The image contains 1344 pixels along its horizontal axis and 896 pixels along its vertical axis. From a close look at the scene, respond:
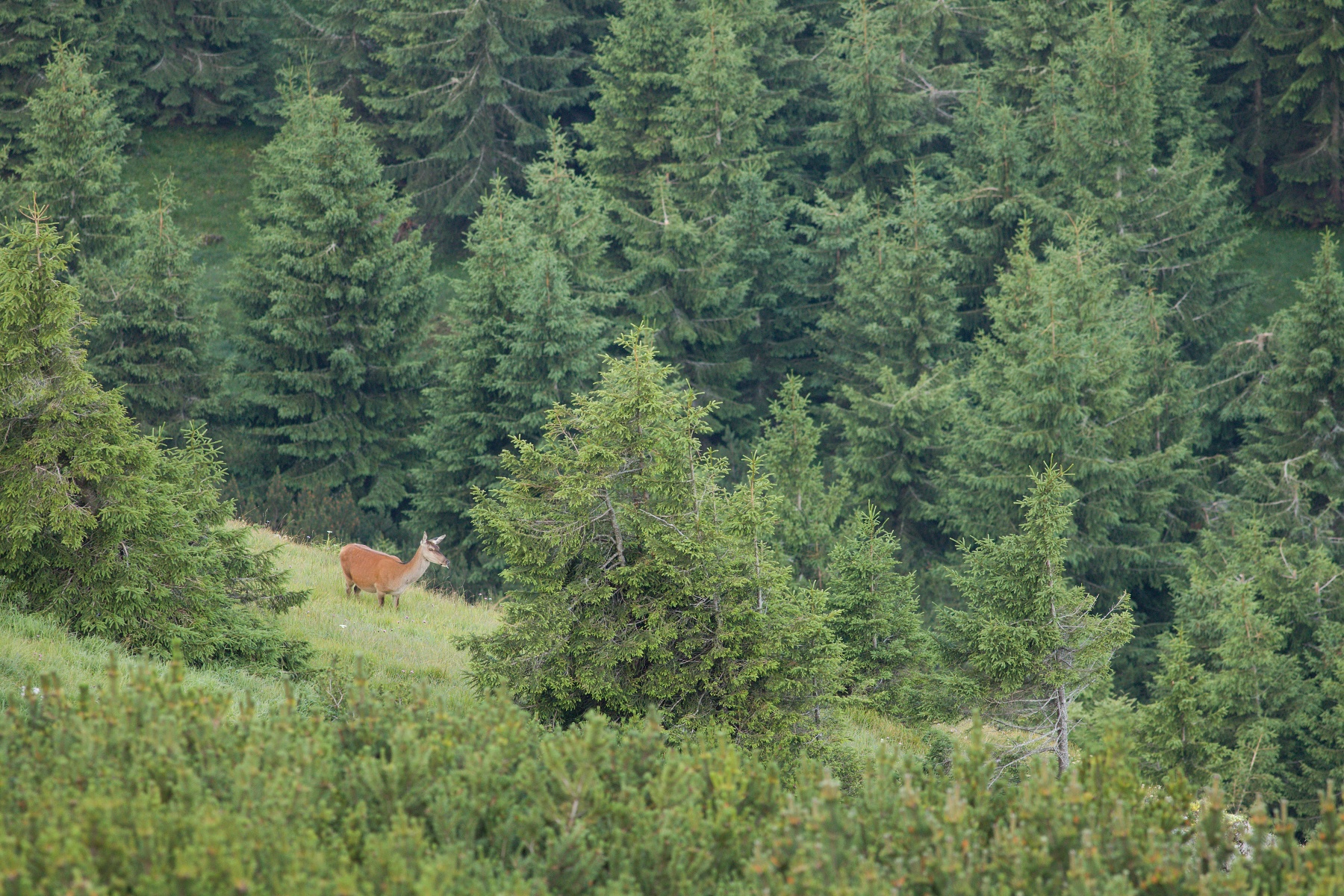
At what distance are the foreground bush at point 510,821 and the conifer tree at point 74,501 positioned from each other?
363 centimetres

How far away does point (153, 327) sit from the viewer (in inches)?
981

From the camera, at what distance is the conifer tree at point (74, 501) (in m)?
9.44

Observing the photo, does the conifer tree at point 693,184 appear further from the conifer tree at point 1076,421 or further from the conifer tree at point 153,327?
A: the conifer tree at point 153,327

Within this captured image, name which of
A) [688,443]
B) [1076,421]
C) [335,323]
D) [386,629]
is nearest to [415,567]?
[386,629]

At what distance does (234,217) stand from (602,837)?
1586 inches

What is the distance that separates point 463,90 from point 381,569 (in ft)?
89.3

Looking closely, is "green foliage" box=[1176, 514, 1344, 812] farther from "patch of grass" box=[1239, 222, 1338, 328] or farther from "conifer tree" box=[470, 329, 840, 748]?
"patch of grass" box=[1239, 222, 1338, 328]

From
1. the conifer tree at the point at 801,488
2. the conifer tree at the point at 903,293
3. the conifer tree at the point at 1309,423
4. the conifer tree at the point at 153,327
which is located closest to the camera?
the conifer tree at the point at 801,488

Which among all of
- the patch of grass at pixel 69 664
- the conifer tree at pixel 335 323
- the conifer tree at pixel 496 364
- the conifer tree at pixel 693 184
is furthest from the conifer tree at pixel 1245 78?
the patch of grass at pixel 69 664

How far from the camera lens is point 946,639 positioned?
12844 millimetres

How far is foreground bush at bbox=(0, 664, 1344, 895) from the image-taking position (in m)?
4.64

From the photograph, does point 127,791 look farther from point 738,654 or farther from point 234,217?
point 234,217

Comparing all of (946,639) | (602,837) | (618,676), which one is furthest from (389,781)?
(946,639)

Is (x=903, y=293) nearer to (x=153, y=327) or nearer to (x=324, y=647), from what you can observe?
(x=153, y=327)
